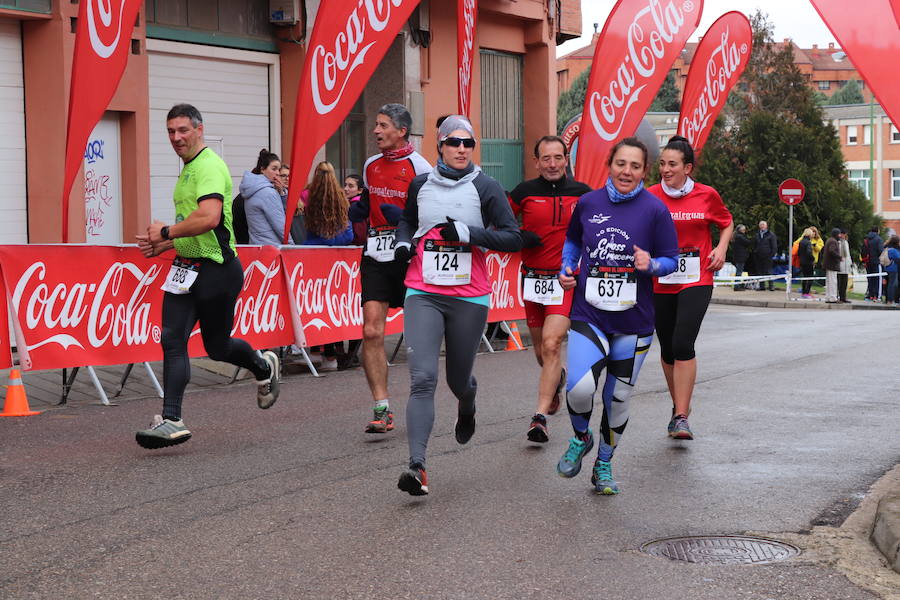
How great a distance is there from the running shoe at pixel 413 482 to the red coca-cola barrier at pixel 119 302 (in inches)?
163

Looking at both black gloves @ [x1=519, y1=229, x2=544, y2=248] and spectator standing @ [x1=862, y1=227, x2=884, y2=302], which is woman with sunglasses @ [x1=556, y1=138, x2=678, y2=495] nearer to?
black gloves @ [x1=519, y1=229, x2=544, y2=248]

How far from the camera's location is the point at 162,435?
25.4ft

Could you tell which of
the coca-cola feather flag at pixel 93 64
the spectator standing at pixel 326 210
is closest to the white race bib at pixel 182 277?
the coca-cola feather flag at pixel 93 64

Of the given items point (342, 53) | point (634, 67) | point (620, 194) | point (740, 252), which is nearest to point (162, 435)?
point (620, 194)

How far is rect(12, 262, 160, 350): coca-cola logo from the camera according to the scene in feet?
31.5

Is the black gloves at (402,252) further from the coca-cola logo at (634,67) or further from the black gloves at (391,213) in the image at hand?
the coca-cola logo at (634,67)

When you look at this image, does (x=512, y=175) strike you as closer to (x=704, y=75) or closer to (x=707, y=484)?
(x=704, y=75)

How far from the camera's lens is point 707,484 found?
276 inches

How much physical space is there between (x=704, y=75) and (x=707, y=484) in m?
10.6

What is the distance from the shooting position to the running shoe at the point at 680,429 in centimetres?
840

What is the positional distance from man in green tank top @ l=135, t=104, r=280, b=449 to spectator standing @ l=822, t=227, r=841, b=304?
1055 inches

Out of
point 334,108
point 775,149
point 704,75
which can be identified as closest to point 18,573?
point 334,108

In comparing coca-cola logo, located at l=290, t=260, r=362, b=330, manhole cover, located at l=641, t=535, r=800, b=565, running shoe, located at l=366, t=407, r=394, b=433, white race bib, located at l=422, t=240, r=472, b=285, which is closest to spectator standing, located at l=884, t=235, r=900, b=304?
coca-cola logo, located at l=290, t=260, r=362, b=330

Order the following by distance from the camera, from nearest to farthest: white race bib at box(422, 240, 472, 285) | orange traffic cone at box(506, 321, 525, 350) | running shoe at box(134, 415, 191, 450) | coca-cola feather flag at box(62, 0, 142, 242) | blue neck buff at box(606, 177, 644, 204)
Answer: blue neck buff at box(606, 177, 644, 204), white race bib at box(422, 240, 472, 285), running shoe at box(134, 415, 191, 450), coca-cola feather flag at box(62, 0, 142, 242), orange traffic cone at box(506, 321, 525, 350)
